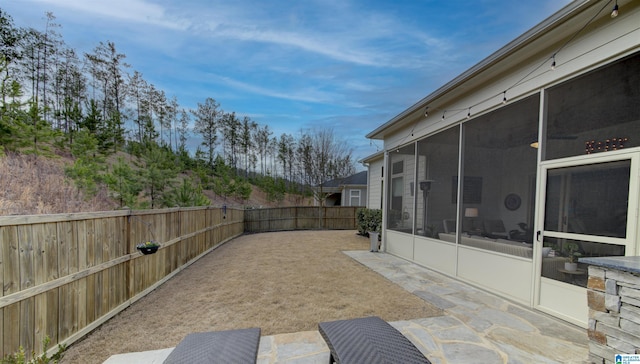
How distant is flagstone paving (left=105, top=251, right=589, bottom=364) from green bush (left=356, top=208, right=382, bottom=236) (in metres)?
5.68

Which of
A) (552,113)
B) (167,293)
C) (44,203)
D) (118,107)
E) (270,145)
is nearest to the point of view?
(552,113)

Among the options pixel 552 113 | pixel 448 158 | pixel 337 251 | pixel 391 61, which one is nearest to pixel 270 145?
pixel 391 61

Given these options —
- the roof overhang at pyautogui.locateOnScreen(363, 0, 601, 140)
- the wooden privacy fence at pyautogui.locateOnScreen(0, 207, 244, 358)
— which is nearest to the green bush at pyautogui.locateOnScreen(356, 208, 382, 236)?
the roof overhang at pyautogui.locateOnScreen(363, 0, 601, 140)

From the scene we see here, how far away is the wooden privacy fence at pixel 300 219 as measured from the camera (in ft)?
41.0

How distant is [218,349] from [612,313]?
293 centimetres

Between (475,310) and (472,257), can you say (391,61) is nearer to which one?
(472,257)

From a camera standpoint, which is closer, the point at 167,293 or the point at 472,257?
the point at 167,293

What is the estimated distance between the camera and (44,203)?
6293mm

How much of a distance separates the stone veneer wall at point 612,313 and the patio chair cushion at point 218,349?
261 centimetres

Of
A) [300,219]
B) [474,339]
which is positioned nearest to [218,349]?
[474,339]

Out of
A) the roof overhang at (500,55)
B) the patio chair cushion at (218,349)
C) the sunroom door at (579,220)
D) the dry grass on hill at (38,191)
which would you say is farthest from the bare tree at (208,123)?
the sunroom door at (579,220)

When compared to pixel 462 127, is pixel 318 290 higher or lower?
lower

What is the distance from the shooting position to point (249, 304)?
12.1 ft

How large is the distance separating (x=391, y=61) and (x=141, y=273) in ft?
34.7
